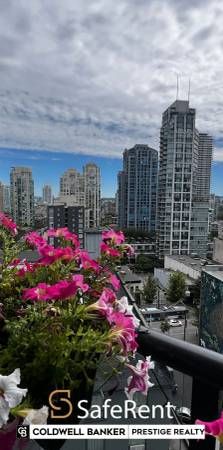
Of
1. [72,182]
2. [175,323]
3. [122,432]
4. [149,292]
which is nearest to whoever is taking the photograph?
[122,432]

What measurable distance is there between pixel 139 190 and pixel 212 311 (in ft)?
67.4

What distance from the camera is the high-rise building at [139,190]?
30016mm

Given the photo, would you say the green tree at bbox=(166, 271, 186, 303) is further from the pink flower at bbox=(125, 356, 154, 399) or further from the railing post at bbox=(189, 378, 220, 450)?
the pink flower at bbox=(125, 356, 154, 399)

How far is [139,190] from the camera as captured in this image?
3012 centimetres

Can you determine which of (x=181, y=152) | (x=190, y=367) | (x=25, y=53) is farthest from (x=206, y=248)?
(x=190, y=367)

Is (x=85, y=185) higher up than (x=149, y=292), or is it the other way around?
(x=85, y=185)

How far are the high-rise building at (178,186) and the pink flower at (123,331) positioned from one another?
899 inches

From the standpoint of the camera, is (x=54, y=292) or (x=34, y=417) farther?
(x=54, y=292)

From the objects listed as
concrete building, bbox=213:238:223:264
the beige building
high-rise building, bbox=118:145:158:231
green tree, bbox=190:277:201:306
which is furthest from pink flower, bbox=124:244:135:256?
high-rise building, bbox=118:145:158:231

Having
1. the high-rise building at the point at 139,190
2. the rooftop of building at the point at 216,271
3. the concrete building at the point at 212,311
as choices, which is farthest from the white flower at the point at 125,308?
the high-rise building at the point at 139,190

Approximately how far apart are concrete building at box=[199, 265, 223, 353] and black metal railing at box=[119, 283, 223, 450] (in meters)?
10.1

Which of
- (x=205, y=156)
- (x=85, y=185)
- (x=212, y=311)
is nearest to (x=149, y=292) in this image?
(x=212, y=311)

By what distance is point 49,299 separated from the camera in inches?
20.1

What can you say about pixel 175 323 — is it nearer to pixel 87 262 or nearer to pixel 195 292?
pixel 195 292
